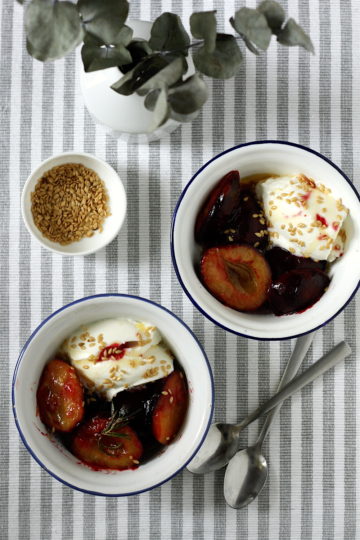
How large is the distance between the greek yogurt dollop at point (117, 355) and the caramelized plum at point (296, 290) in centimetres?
19

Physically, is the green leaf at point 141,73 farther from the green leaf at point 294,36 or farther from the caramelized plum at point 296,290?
the caramelized plum at point 296,290

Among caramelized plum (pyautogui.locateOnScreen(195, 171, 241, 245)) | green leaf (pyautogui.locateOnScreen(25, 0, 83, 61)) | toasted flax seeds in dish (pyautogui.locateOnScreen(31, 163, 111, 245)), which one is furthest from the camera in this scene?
toasted flax seeds in dish (pyautogui.locateOnScreen(31, 163, 111, 245))

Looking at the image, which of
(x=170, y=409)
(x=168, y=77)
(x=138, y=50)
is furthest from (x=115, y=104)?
(x=170, y=409)

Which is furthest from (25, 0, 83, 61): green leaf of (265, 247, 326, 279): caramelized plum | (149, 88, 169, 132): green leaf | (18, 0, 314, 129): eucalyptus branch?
(265, 247, 326, 279): caramelized plum

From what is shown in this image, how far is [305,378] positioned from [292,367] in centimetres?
3

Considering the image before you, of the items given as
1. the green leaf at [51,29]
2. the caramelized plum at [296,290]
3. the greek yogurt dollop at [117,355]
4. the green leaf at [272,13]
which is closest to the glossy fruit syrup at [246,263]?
the caramelized plum at [296,290]

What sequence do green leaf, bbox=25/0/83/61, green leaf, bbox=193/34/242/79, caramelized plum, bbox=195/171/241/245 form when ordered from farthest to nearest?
caramelized plum, bbox=195/171/241/245
green leaf, bbox=193/34/242/79
green leaf, bbox=25/0/83/61

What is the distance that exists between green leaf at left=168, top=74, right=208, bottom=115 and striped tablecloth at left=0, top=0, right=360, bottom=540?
34 cm

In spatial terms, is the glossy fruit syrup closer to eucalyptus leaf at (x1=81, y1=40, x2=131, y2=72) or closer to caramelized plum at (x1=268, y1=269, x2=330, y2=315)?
caramelized plum at (x1=268, y1=269, x2=330, y2=315)

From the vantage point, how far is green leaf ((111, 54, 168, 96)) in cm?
81

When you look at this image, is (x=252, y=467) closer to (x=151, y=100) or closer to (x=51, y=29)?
(x=151, y=100)

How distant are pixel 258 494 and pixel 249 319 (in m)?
0.34

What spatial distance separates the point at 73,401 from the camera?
938mm

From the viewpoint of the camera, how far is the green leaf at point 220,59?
0.77 metres
